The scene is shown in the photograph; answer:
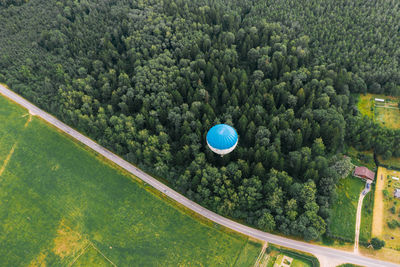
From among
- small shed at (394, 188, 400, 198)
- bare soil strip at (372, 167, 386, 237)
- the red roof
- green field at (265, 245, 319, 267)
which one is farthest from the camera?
the red roof

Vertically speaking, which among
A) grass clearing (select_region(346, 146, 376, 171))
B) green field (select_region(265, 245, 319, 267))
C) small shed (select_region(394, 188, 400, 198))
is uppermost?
grass clearing (select_region(346, 146, 376, 171))

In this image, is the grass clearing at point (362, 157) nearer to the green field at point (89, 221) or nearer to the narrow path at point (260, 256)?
the narrow path at point (260, 256)

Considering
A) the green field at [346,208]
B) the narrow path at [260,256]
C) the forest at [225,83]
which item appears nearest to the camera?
the narrow path at [260,256]

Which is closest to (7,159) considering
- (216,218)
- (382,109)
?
(216,218)

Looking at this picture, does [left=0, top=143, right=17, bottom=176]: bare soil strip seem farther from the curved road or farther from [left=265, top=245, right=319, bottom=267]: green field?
[left=265, top=245, right=319, bottom=267]: green field

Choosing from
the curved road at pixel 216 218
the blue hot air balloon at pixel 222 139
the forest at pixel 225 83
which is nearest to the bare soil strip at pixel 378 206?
the forest at pixel 225 83

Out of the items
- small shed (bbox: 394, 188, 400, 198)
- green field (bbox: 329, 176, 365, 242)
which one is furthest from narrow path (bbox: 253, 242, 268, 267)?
small shed (bbox: 394, 188, 400, 198)
